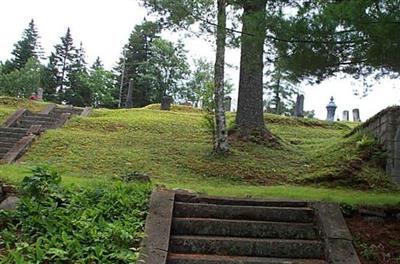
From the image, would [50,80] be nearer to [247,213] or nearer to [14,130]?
[14,130]

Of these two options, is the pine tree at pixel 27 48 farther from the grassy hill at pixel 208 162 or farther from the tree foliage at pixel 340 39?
the tree foliage at pixel 340 39

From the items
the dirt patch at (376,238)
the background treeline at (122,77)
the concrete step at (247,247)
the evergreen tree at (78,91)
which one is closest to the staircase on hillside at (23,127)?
the concrete step at (247,247)

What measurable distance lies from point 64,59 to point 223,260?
41457 mm

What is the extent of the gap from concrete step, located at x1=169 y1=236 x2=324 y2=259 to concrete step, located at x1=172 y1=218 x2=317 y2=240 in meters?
0.23

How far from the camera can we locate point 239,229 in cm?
461

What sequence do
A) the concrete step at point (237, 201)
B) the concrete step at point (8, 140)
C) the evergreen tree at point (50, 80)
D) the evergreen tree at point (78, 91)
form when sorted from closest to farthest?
the concrete step at point (237, 201), the concrete step at point (8, 140), the evergreen tree at point (78, 91), the evergreen tree at point (50, 80)

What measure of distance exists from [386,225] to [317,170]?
11.4 ft

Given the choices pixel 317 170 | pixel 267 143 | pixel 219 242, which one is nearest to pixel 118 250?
pixel 219 242

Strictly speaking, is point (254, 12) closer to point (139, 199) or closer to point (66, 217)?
point (139, 199)

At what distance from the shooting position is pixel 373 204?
5.25 m

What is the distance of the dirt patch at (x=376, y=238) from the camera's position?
420cm

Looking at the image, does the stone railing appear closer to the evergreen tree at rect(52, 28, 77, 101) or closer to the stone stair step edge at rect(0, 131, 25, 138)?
the stone stair step edge at rect(0, 131, 25, 138)

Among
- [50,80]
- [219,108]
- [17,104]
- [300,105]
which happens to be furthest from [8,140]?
[50,80]

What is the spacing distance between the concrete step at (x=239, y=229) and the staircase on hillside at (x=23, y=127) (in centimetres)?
522
